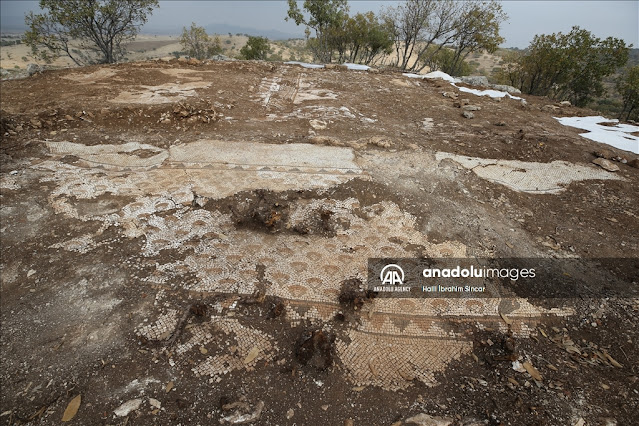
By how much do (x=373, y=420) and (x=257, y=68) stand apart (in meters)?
11.6

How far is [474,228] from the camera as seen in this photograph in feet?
13.8

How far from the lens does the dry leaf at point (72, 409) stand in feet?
7.13

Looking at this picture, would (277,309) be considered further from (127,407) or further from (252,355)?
(127,407)

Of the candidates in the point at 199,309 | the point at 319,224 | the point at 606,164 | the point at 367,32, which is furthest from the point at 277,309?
the point at 367,32

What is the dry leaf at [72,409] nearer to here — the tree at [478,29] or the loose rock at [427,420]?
the loose rock at [427,420]

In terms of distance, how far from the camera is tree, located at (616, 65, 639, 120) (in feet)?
47.7

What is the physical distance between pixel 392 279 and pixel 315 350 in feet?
4.14

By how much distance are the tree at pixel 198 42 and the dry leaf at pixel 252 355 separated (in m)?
22.0

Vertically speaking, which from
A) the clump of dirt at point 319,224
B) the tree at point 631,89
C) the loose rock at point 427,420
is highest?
the tree at point 631,89

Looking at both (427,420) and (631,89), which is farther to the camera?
(631,89)

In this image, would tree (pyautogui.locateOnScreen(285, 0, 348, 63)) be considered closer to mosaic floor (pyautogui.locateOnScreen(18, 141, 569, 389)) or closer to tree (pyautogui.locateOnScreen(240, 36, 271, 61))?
tree (pyautogui.locateOnScreen(240, 36, 271, 61))

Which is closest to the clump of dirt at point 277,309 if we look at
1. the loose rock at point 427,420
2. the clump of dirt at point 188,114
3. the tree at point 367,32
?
the loose rock at point 427,420

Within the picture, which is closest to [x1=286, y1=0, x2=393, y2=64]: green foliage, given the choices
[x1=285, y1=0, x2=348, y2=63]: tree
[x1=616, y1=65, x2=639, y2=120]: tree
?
[x1=285, y1=0, x2=348, y2=63]: tree

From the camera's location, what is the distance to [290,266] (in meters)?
3.51
